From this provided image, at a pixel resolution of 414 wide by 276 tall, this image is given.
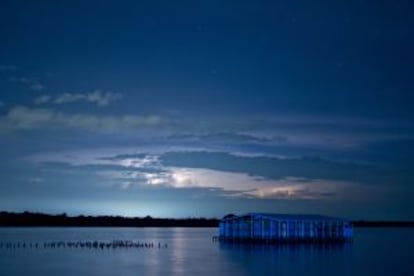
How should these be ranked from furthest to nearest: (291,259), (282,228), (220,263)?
(282,228), (291,259), (220,263)

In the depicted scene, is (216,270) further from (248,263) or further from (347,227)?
(347,227)

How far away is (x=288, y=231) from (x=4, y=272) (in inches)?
1911

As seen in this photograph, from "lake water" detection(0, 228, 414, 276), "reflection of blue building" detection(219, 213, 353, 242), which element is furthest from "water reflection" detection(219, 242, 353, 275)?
"reflection of blue building" detection(219, 213, 353, 242)

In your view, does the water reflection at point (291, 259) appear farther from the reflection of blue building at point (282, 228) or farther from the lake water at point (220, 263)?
the reflection of blue building at point (282, 228)

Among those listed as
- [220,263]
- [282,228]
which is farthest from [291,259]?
[282,228]

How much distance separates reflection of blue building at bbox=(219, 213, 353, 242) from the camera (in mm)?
94625

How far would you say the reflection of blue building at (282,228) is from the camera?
9462cm

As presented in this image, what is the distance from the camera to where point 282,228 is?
95.3 meters

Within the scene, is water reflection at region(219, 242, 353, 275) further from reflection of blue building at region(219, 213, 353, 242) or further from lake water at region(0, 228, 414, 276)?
reflection of blue building at region(219, 213, 353, 242)

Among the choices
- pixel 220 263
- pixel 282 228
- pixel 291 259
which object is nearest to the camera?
pixel 220 263

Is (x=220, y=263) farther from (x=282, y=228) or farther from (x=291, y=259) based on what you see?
(x=282, y=228)

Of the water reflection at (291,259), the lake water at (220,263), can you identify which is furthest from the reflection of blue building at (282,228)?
the lake water at (220,263)

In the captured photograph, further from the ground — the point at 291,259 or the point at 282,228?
the point at 282,228

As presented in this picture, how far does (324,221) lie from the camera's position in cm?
9962
